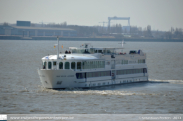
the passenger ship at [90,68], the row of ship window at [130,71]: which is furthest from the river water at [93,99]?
the row of ship window at [130,71]

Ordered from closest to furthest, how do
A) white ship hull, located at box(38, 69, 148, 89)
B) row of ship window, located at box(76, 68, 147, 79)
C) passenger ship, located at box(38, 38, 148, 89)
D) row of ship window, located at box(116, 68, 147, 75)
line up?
white ship hull, located at box(38, 69, 148, 89) < passenger ship, located at box(38, 38, 148, 89) < row of ship window, located at box(76, 68, 147, 79) < row of ship window, located at box(116, 68, 147, 75)

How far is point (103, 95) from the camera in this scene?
49750 mm

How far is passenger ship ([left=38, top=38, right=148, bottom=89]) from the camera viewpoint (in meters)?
51.4

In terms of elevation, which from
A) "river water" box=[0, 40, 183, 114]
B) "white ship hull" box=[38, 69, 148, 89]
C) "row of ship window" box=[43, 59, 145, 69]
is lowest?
"river water" box=[0, 40, 183, 114]

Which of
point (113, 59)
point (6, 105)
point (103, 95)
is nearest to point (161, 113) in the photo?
point (103, 95)

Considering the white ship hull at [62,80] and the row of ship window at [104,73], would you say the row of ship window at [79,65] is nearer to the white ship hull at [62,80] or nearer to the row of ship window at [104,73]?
the row of ship window at [104,73]

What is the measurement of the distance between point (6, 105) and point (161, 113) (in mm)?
16032

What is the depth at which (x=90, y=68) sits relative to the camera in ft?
180

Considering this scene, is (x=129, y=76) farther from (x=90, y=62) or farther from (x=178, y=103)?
(x=178, y=103)

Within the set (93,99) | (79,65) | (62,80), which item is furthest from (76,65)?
(93,99)

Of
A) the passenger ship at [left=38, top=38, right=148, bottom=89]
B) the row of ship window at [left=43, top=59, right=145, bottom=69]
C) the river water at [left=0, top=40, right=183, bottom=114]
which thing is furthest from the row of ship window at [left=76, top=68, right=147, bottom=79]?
the river water at [left=0, top=40, right=183, bottom=114]

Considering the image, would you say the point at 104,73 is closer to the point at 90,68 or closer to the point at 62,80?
the point at 90,68

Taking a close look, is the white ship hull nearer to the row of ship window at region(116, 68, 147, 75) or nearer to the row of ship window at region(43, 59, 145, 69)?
the row of ship window at region(43, 59, 145, 69)

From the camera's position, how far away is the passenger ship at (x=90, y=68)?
51438 millimetres
